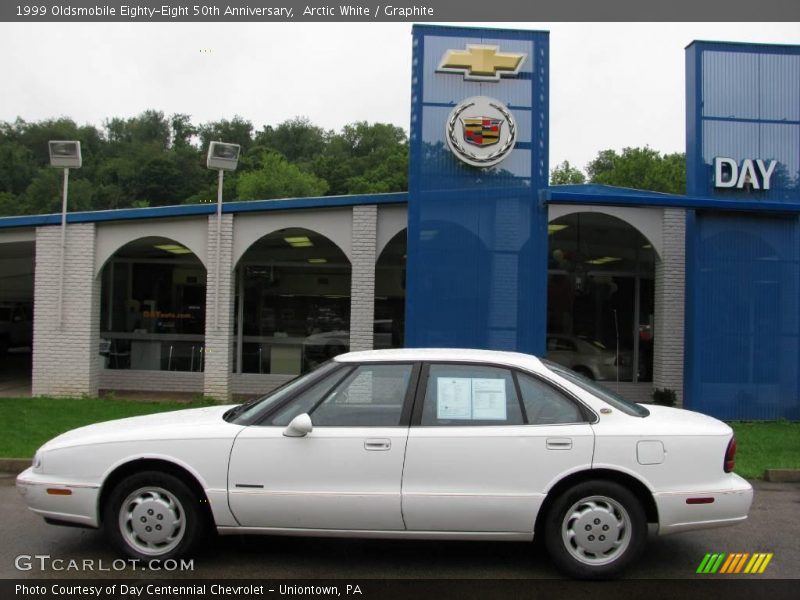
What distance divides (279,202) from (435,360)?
8.48 m

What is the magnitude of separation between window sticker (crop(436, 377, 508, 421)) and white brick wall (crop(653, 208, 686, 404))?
9.33 metres

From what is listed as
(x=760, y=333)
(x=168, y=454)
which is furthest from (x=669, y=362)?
(x=168, y=454)

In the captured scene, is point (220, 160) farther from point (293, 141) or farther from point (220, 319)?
point (293, 141)

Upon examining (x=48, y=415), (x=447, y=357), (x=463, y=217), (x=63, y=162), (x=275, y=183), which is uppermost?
(x=275, y=183)

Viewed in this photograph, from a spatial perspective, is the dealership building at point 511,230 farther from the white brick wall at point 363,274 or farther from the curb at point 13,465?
the curb at point 13,465

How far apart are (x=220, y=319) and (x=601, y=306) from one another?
8.06 metres

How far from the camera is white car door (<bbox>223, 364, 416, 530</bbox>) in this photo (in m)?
4.90

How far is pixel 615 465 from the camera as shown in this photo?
4.92 m

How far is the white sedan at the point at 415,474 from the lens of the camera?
491 cm

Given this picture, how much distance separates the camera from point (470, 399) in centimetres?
516

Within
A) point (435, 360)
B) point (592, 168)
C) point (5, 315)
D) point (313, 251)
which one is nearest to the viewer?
point (435, 360)

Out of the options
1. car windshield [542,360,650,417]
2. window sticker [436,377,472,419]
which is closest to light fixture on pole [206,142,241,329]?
window sticker [436,377,472,419]

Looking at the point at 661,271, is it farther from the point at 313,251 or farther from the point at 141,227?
the point at 141,227

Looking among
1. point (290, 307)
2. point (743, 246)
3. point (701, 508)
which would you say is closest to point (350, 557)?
point (701, 508)
